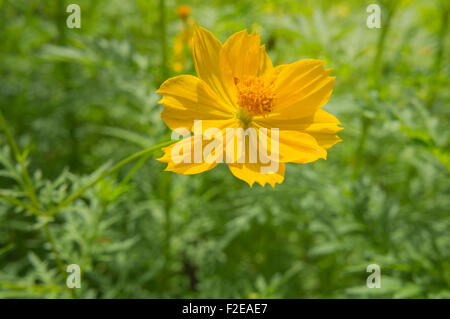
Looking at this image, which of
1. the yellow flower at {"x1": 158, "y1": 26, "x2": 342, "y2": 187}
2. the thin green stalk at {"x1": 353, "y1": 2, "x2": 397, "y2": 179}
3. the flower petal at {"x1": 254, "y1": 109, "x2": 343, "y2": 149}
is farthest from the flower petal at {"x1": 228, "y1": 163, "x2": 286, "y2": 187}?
the thin green stalk at {"x1": 353, "y1": 2, "x2": 397, "y2": 179}

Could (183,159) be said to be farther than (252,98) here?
No

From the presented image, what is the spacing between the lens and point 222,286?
1.86 meters

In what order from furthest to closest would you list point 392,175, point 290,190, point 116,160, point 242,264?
point 392,175, point 116,160, point 242,264, point 290,190

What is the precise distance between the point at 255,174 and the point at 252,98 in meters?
0.22

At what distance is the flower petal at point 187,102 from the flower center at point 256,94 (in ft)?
0.23

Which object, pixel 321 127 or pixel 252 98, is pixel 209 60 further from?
pixel 321 127

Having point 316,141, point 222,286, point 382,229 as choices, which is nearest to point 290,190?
point 382,229

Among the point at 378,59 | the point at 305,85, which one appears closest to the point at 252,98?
the point at 305,85

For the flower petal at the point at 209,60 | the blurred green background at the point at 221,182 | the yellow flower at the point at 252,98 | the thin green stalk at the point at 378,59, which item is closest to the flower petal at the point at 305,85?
the yellow flower at the point at 252,98

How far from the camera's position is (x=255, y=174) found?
0.91 m
